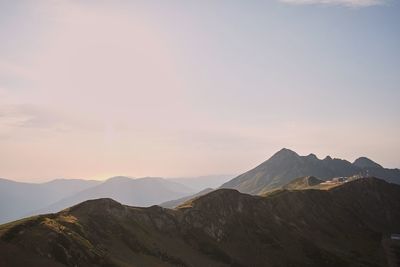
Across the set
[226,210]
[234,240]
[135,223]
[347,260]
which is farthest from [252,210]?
[135,223]

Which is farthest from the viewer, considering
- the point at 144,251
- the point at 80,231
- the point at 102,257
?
the point at 144,251

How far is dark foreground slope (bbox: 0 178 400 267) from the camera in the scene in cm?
9975

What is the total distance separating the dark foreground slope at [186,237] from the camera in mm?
99750

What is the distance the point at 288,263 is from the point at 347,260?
30511mm

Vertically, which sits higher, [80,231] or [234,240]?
[80,231]

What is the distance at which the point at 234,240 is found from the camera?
529 ft

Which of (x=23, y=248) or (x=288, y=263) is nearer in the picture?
(x=23, y=248)

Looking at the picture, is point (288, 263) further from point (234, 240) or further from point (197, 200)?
point (197, 200)

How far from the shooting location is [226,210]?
177m

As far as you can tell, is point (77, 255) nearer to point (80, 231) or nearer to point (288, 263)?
point (80, 231)

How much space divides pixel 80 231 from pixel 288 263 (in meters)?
84.2

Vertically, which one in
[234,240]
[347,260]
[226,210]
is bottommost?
[347,260]

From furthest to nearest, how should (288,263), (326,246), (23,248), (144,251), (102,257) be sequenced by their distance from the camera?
(326,246)
(288,263)
(144,251)
(102,257)
(23,248)

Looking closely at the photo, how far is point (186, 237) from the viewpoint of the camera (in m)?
150
